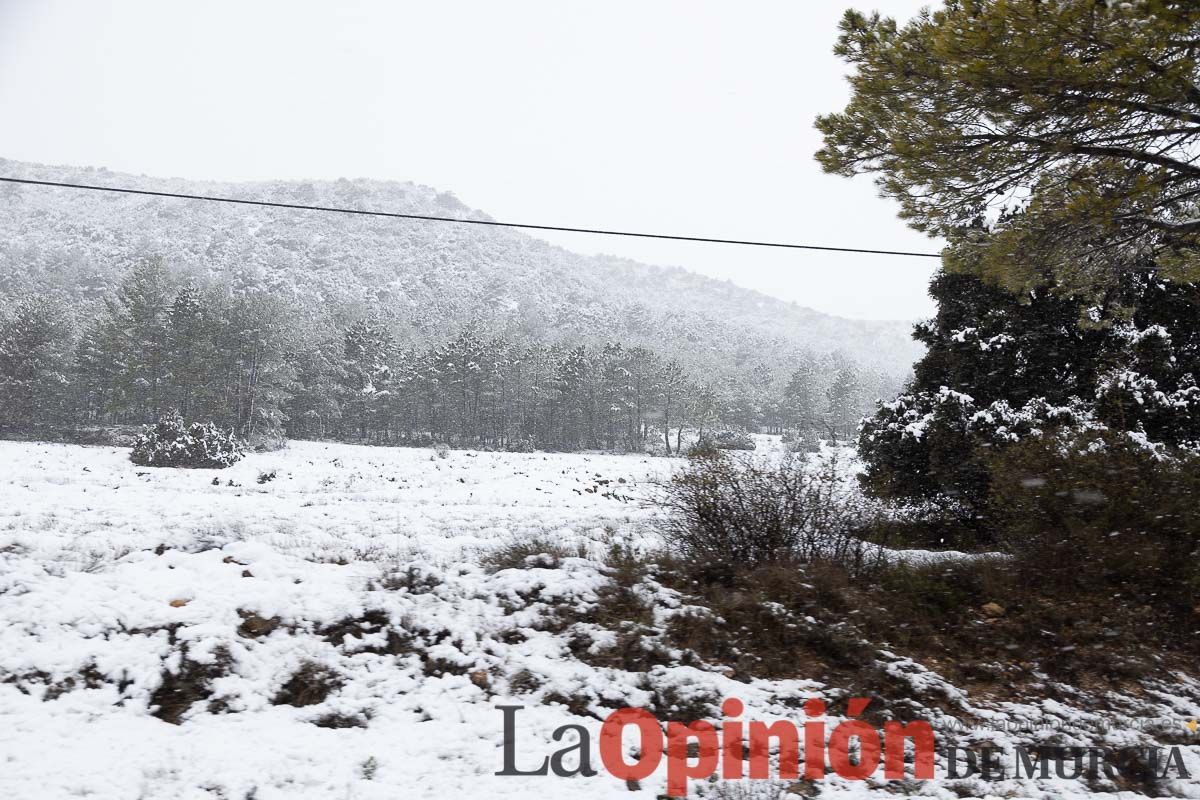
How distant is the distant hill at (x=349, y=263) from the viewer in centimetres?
10838

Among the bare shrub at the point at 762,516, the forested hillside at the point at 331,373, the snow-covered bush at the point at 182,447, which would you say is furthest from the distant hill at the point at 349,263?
the bare shrub at the point at 762,516

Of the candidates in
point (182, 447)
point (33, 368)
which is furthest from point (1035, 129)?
point (33, 368)

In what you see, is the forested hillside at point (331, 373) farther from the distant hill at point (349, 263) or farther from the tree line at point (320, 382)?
the distant hill at point (349, 263)

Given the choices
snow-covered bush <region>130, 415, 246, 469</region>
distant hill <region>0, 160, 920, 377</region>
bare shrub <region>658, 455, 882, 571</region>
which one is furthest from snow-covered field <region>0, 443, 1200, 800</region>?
distant hill <region>0, 160, 920, 377</region>

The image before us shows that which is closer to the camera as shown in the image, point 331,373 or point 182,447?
point 182,447

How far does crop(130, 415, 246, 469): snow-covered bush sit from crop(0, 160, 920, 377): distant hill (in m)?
55.8

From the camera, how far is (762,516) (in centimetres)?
654

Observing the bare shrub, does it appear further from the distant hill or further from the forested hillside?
the distant hill

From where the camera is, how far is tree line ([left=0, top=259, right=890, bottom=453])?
4350 cm

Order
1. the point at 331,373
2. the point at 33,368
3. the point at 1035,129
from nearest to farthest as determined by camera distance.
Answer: the point at 1035,129 → the point at 33,368 → the point at 331,373

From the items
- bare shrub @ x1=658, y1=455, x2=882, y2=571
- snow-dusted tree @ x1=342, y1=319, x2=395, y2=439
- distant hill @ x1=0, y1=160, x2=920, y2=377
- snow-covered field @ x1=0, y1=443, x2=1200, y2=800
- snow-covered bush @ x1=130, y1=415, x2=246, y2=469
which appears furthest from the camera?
distant hill @ x1=0, y1=160, x2=920, y2=377

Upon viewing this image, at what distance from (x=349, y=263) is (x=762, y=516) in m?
156

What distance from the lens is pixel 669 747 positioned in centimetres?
374

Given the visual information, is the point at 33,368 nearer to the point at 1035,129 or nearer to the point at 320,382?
the point at 320,382
